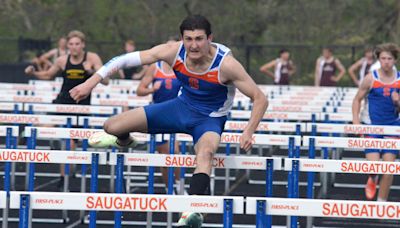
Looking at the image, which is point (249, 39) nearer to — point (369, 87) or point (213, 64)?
point (369, 87)

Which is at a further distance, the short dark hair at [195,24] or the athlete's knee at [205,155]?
the short dark hair at [195,24]

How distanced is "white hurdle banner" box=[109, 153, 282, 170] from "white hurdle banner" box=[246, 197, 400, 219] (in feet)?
5.93

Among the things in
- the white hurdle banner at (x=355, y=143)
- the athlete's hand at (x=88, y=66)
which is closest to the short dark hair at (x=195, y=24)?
the white hurdle banner at (x=355, y=143)

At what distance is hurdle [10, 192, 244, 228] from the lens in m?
7.04

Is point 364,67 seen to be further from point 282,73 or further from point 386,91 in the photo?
point 386,91

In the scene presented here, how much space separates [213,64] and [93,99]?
8.93m

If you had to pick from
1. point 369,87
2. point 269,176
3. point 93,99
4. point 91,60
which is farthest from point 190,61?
point 93,99

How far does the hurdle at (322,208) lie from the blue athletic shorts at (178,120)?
2318 mm

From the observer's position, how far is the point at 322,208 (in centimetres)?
706

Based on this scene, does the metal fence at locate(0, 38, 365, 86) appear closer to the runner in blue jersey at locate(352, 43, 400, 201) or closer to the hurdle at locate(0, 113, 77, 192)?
the runner in blue jersey at locate(352, 43, 400, 201)

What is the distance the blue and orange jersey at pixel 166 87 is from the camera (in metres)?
14.2

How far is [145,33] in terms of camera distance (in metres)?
43.7

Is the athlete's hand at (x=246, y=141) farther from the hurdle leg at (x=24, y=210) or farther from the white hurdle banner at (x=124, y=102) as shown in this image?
the white hurdle banner at (x=124, y=102)

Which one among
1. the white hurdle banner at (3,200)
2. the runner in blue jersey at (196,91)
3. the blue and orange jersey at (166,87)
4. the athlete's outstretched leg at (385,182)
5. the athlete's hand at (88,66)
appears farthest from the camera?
the athlete's hand at (88,66)
